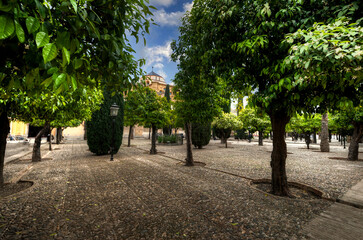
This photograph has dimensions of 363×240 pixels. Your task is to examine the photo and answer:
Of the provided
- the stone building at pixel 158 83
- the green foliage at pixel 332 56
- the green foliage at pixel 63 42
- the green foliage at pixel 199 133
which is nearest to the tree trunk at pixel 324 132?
the green foliage at pixel 199 133

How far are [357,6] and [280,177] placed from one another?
434cm

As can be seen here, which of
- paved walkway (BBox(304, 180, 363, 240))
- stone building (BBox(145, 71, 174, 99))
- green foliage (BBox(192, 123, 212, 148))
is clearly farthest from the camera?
stone building (BBox(145, 71, 174, 99))

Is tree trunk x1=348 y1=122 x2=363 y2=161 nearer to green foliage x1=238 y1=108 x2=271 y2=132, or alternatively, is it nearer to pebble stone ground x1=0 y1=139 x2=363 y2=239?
pebble stone ground x1=0 y1=139 x2=363 y2=239

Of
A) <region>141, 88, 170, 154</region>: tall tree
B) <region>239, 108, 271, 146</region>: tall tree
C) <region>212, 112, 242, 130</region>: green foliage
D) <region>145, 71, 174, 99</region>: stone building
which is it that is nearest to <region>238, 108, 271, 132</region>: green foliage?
<region>239, 108, 271, 146</region>: tall tree

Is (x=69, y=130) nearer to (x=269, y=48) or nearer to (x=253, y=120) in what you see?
(x=253, y=120)

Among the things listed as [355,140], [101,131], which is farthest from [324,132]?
[101,131]

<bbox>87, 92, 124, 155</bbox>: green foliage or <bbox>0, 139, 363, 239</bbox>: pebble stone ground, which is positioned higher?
<bbox>87, 92, 124, 155</bbox>: green foliage

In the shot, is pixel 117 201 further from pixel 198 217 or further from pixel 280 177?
pixel 280 177

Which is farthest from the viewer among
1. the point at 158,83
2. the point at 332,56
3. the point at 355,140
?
the point at 158,83

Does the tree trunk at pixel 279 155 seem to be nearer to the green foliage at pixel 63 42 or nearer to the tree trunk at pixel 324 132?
the green foliage at pixel 63 42

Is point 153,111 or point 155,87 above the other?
point 155,87

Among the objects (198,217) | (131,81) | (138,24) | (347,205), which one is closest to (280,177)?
(347,205)

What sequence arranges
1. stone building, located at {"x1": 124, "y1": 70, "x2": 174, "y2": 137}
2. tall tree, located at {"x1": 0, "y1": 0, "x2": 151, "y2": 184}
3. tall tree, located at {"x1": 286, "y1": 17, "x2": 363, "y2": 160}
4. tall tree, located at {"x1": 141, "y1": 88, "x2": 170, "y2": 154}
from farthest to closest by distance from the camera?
stone building, located at {"x1": 124, "y1": 70, "x2": 174, "y2": 137} → tall tree, located at {"x1": 141, "y1": 88, "x2": 170, "y2": 154} → tall tree, located at {"x1": 286, "y1": 17, "x2": 363, "y2": 160} → tall tree, located at {"x1": 0, "y1": 0, "x2": 151, "y2": 184}

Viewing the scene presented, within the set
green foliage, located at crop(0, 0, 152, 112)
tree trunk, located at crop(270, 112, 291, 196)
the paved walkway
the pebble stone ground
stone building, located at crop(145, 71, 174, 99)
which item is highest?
stone building, located at crop(145, 71, 174, 99)
